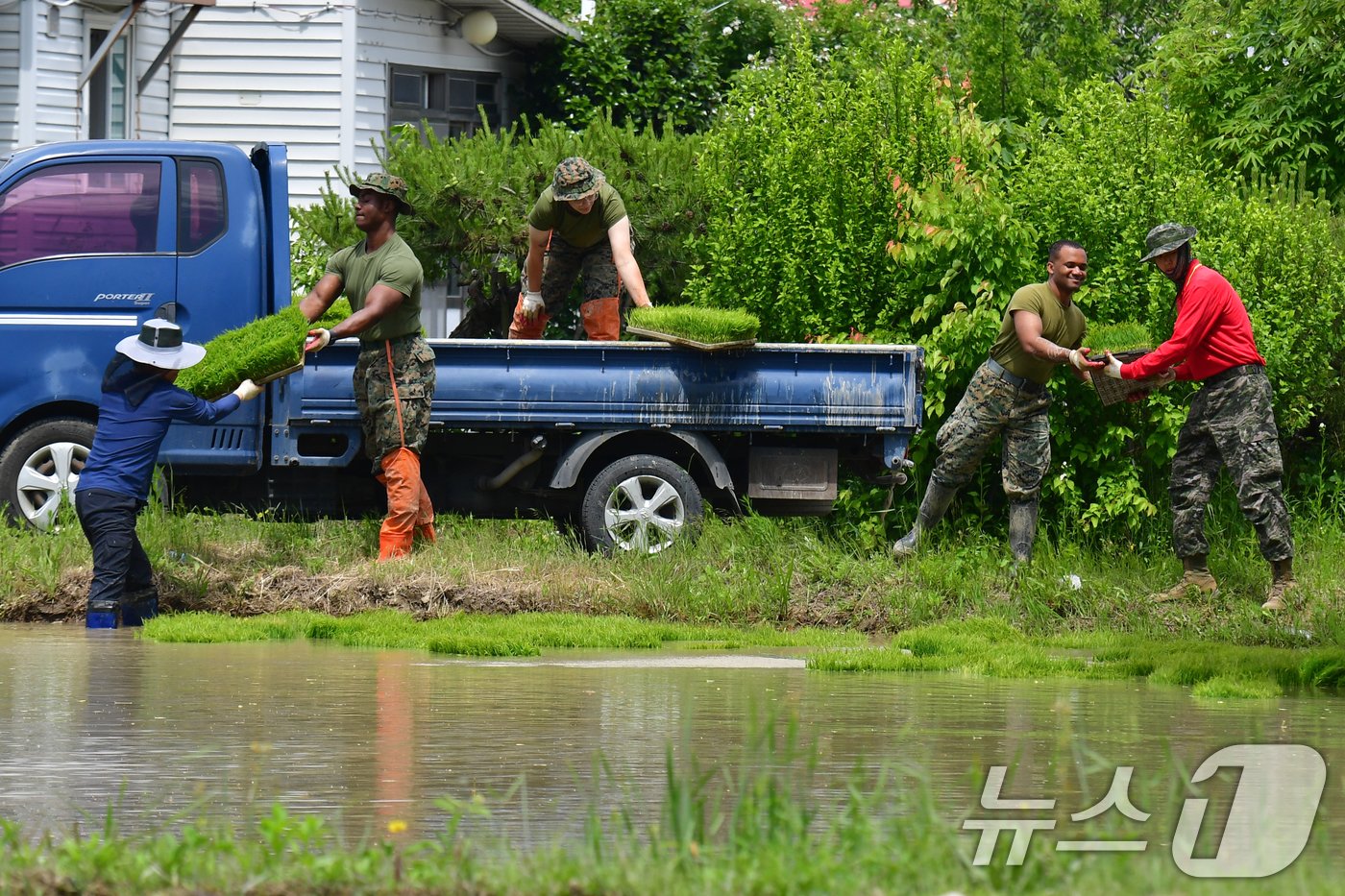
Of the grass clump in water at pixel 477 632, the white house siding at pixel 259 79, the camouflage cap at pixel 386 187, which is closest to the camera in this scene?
the grass clump in water at pixel 477 632

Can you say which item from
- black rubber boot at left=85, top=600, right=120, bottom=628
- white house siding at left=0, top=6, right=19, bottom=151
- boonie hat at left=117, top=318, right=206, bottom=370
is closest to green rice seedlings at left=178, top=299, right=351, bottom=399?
boonie hat at left=117, top=318, right=206, bottom=370

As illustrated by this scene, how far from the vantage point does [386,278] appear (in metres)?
11.1

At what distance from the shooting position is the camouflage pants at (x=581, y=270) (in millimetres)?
12484

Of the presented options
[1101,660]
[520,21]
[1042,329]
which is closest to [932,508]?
[1042,329]

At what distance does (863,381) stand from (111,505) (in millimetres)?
4415

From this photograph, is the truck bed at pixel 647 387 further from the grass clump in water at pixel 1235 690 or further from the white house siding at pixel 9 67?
the white house siding at pixel 9 67

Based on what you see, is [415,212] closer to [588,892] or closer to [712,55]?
[712,55]

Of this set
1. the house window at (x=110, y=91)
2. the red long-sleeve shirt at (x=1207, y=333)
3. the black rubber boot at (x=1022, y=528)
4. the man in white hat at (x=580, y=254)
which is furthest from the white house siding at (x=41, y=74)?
the red long-sleeve shirt at (x=1207, y=333)

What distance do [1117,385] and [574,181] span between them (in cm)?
353

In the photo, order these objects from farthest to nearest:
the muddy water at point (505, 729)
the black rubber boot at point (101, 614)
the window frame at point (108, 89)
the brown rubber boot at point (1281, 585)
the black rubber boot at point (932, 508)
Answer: the window frame at point (108, 89), the black rubber boot at point (932, 508), the brown rubber boot at point (1281, 585), the black rubber boot at point (101, 614), the muddy water at point (505, 729)

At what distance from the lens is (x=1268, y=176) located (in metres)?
14.6

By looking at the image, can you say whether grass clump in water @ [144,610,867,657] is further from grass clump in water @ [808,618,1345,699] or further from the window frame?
the window frame

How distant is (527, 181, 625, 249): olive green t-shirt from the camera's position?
39.8 feet

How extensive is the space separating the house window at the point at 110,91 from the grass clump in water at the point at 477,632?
11.8 metres
